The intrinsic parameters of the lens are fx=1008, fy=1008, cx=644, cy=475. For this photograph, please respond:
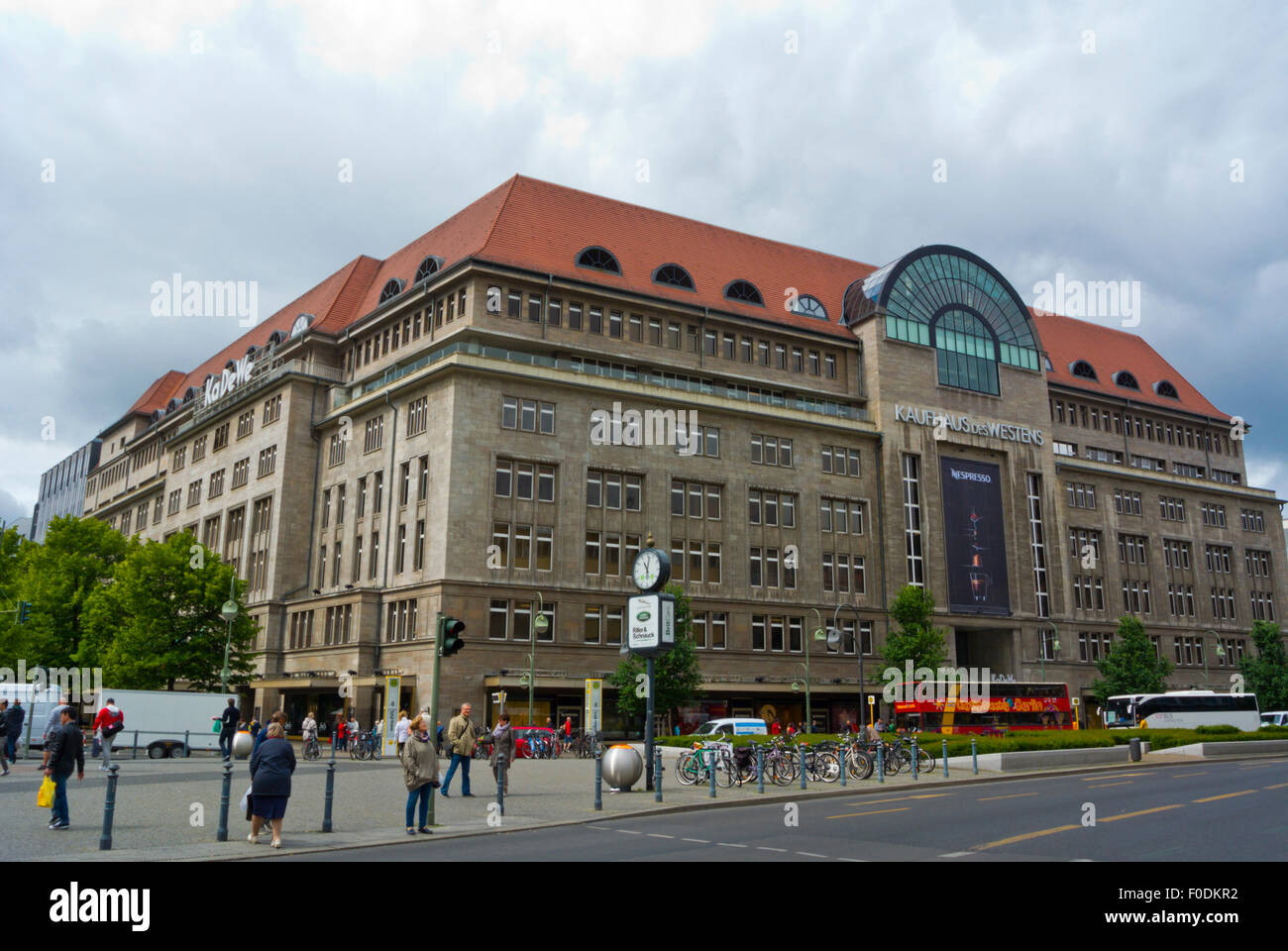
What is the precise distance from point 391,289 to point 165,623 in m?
22.8

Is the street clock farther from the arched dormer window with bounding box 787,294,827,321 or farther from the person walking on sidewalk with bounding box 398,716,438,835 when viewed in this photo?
the arched dormer window with bounding box 787,294,827,321

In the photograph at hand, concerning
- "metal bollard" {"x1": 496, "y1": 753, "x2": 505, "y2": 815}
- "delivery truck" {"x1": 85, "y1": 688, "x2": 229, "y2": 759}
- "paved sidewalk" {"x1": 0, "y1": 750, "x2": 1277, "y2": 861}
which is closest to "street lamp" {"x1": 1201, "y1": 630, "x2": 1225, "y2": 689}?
"paved sidewalk" {"x1": 0, "y1": 750, "x2": 1277, "y2": 861}

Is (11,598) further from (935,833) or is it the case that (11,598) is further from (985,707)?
(935,833)

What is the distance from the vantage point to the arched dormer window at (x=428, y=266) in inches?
2247

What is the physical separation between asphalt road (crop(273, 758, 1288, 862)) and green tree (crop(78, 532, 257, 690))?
40428 millimetres

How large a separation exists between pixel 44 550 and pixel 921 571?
5338 cm

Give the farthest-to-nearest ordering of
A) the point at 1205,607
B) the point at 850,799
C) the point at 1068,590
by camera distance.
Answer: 1. the point at 1205,607
2. the point at 1068,590
3. the point at 850,799

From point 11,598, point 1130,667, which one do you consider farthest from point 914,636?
point 11,598

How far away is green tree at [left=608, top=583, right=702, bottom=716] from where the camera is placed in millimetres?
45750

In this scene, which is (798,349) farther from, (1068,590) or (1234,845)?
(1234,845)
